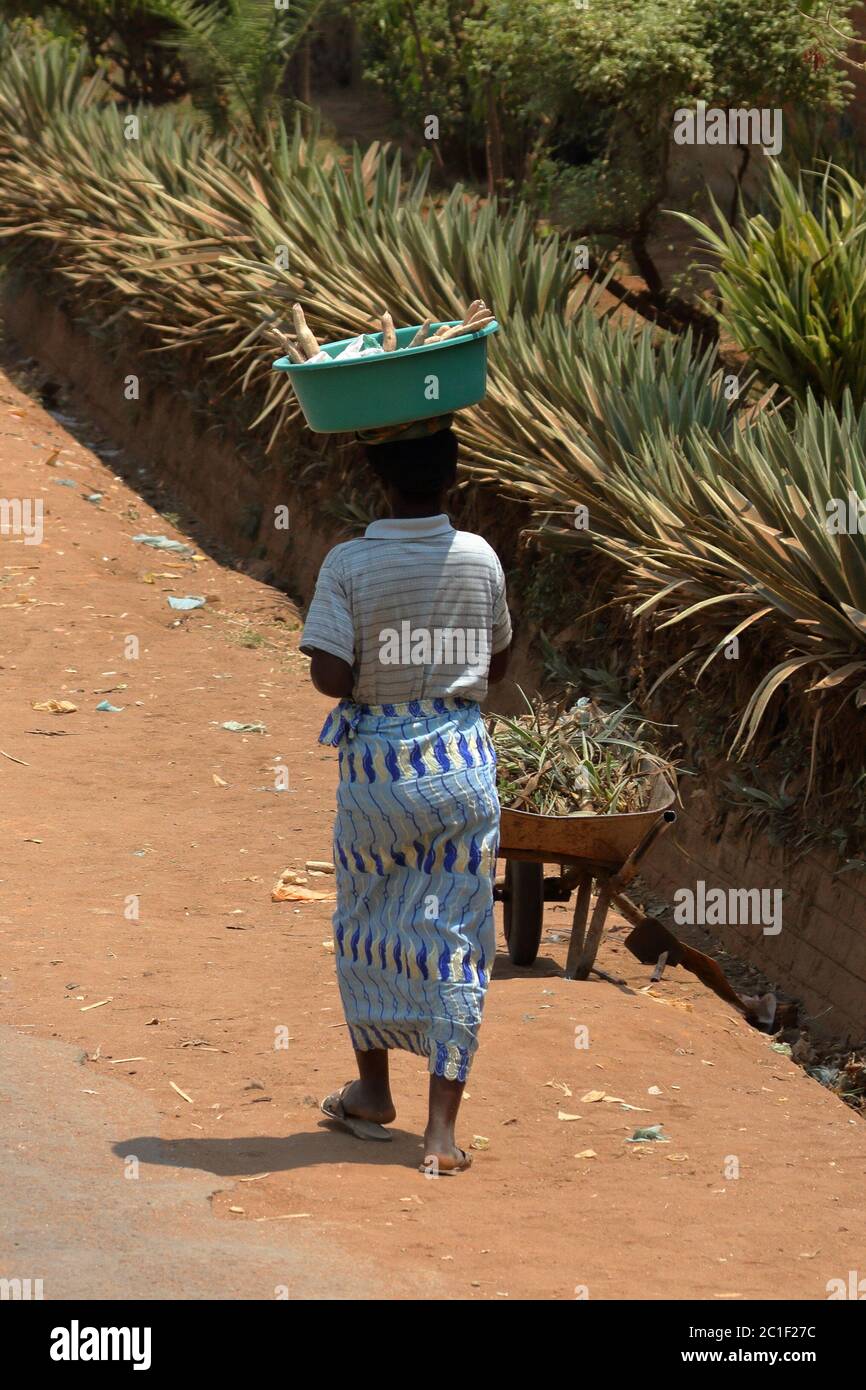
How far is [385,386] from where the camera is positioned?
12.1 feet

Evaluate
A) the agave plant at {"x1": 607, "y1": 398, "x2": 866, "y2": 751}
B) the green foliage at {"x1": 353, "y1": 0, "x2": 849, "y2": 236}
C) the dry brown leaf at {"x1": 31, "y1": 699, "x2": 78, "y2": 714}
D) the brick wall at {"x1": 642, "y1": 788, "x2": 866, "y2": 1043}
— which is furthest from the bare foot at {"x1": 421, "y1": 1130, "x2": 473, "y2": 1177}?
the green foliage at {"x1": 353, "y1": 0, "x2": 849, "y2": 236}

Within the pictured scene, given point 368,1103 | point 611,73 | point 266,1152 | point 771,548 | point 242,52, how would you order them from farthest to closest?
1. point 242,52
2. point 611,73
3. point 771,548
4. point 368,1103
5. point 266,1152

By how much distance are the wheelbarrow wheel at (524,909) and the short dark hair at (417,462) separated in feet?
6.33

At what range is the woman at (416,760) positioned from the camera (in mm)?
3803

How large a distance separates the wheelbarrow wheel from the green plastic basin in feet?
6.89

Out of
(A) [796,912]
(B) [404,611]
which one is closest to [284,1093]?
(B) [404,611]

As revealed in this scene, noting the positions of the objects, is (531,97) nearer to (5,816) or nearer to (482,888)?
(5,816)

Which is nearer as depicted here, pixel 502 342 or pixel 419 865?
pixel 419 865

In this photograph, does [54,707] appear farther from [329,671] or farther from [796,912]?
[329,671]

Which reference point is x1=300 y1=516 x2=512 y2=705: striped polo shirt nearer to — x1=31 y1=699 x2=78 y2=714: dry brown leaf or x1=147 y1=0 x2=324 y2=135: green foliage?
x1=31 y1=699 x2=78 y2=714: dry brown leaf

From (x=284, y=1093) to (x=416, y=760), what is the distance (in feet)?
3.61

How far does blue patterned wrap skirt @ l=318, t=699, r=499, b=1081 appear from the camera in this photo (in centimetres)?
382

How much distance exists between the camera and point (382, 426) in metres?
3.73
